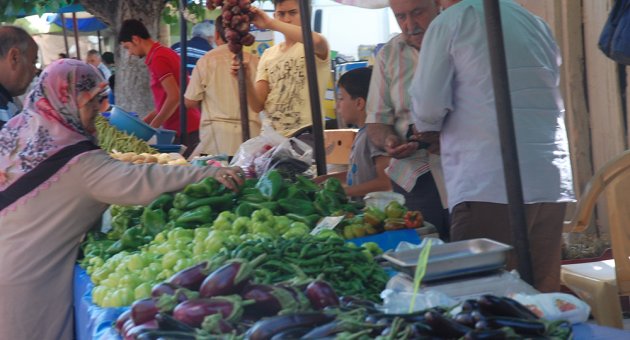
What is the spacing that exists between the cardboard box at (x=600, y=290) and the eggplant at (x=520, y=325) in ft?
7.55

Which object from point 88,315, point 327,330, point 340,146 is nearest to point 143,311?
point 327,330

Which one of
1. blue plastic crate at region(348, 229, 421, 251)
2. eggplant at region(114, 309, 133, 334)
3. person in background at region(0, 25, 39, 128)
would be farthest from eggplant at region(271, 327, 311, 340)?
person in background at region(0, 25, 39, 128)

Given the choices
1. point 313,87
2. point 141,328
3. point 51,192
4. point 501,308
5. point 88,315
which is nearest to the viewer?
point 501,308

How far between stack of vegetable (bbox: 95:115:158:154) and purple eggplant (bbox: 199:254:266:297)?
428cm

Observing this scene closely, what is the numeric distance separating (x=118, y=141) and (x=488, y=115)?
370 cm

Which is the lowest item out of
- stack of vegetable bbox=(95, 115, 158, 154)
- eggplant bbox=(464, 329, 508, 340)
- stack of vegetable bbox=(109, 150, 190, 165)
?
eggplant bbox=(464, 329, 508, 340)

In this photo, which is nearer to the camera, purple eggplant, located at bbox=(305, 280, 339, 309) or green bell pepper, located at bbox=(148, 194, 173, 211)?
purple eggplant, located at bbox=(305, 280, 339, 309)

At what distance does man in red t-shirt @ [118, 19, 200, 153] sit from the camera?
8539 mm

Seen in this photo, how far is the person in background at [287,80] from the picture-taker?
6.75 m

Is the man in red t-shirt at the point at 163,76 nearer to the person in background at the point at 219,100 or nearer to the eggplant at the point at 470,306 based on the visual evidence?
the person in background at the point at 219,100

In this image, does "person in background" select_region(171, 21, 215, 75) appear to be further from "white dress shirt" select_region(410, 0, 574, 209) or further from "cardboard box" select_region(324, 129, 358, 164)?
"white dress shirt" select_region(410, 0, 574, 209)

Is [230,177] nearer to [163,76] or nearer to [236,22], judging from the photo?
[236,22]

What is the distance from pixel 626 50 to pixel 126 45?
623 cm

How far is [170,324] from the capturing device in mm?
2441
